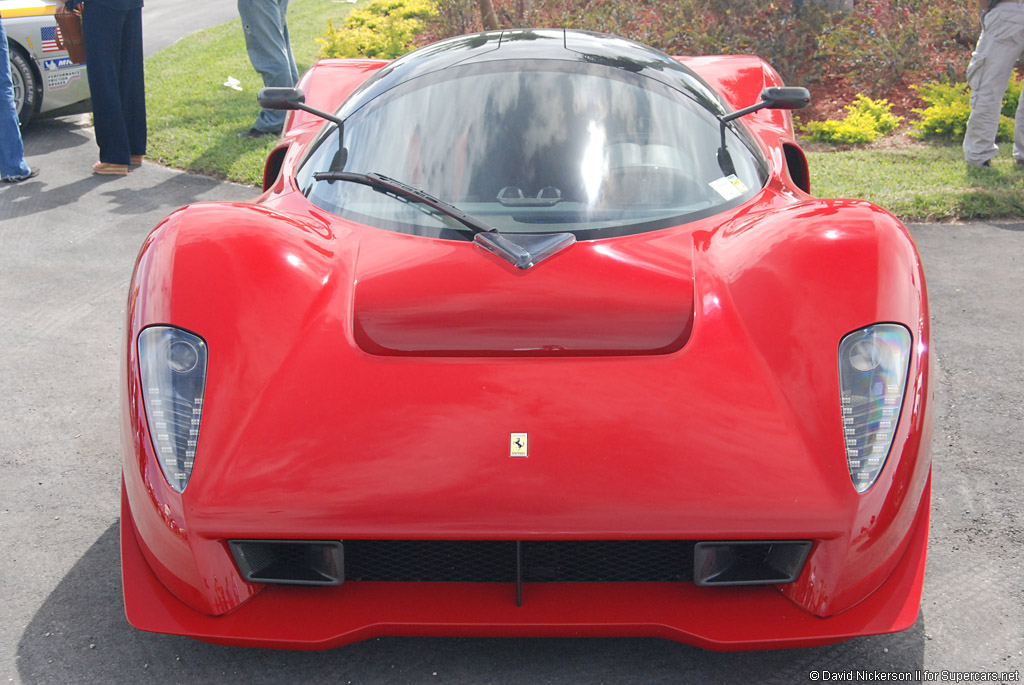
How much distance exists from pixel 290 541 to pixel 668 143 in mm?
1657

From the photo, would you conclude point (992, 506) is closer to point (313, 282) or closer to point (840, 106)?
point (313, 282)

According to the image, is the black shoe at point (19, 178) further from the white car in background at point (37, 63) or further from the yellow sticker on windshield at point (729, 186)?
the yellow sticker on windshield at point (729, 186)

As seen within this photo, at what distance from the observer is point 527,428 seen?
2070 millimetres

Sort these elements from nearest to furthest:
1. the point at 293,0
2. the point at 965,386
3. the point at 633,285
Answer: the point at 633,285 < the point at 965,386 < the point at 293,0

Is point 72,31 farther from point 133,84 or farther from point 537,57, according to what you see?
point 537,57

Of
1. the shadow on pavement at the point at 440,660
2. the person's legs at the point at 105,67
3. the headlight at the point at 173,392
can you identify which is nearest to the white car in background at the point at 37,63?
the person's legs at the point at 105,67

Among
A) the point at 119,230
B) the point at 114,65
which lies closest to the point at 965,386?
the point at 119,230

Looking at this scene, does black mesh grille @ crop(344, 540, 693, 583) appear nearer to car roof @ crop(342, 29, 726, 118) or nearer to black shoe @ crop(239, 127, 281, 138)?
car roof @ crop(342, 29, 726, 118)

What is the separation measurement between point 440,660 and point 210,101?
7255mm

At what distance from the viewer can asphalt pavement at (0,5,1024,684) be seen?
7.42 ft

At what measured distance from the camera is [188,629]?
2.06m

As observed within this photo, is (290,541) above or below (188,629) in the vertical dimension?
above

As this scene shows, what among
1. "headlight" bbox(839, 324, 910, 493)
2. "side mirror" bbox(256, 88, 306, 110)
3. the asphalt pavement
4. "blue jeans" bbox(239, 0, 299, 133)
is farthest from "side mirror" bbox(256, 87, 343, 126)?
"blue jeans" bbox(239, 0, 299, 133)

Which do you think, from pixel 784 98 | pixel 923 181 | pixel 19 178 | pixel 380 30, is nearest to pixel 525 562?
pixel 784 98
